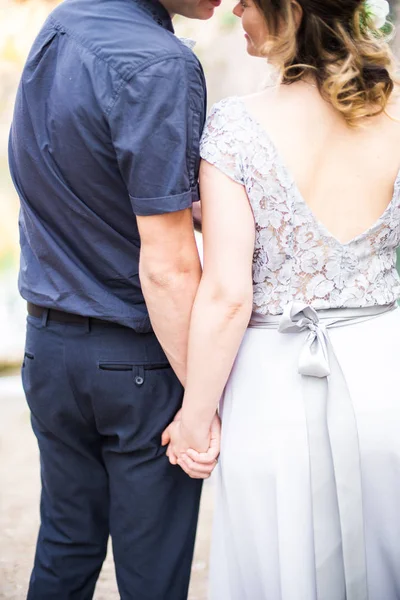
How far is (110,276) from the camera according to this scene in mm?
1816

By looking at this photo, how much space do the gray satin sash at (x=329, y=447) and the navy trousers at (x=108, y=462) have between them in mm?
338

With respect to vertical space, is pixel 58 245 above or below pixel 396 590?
above

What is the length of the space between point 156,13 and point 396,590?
1426 mm

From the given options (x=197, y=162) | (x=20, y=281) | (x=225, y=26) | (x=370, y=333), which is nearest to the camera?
(x=197, y=162)

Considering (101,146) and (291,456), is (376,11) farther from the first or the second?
(291,456)

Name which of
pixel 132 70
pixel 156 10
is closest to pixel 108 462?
pixel 132 70

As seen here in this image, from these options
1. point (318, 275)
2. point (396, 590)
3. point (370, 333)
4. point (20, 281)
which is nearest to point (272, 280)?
point (318, 275)

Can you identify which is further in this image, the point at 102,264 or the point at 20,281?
the point at 20,281

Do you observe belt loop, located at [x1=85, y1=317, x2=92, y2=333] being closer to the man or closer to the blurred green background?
the man

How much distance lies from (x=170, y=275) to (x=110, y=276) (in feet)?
0.57

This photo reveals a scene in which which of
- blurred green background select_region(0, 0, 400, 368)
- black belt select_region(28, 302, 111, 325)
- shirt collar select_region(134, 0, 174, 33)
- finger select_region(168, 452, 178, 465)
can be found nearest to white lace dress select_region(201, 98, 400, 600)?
finger select_region(168, 452, 178, 465)

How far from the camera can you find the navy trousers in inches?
72.4

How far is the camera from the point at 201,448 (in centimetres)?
185

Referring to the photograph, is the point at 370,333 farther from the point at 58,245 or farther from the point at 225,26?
the point at 225,26
